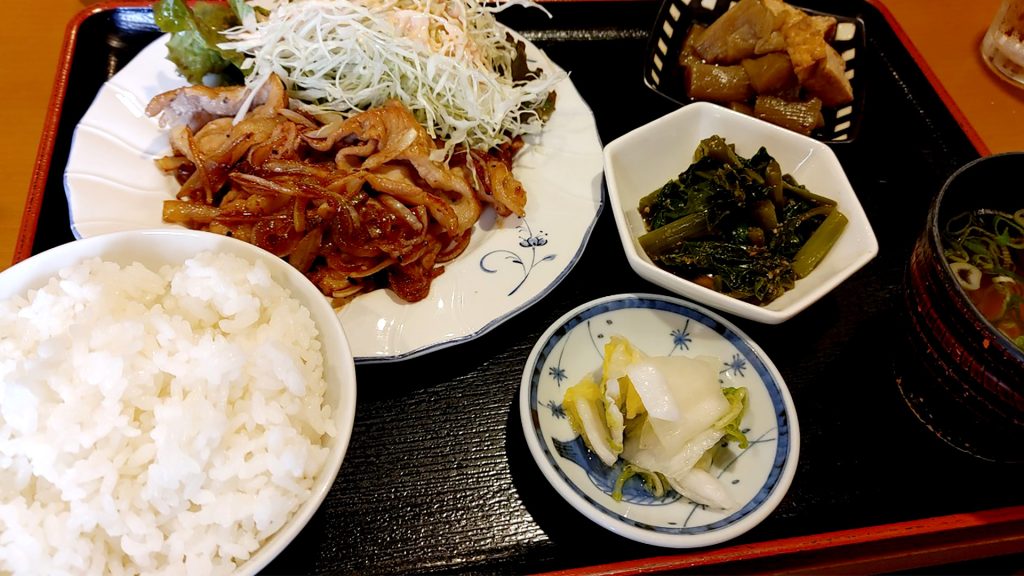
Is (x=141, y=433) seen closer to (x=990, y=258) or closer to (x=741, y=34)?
(x=990, y=258)

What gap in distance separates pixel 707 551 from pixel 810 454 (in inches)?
18.4

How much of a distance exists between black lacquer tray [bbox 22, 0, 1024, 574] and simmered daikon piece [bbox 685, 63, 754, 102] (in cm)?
18

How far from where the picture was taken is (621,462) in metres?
1.64

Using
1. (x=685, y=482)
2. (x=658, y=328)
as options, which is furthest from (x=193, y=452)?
(x=658, y=328)

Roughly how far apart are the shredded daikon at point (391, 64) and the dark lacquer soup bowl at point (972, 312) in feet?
4.19

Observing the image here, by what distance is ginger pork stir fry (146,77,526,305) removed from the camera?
6.06ft

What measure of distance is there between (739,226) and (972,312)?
2.26 feet

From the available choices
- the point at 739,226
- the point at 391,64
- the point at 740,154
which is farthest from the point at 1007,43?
the point at 391,64

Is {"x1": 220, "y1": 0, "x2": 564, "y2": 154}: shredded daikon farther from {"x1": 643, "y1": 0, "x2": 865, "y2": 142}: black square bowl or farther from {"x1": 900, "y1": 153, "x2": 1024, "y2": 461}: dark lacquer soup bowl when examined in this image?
{"x1": 900, "y1": 153, "x2": 1024, "y2": 461}: dark lacquer soup bowl

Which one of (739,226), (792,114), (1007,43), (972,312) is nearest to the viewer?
(972,312)

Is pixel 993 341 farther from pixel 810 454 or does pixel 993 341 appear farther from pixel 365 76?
pixel 365 76

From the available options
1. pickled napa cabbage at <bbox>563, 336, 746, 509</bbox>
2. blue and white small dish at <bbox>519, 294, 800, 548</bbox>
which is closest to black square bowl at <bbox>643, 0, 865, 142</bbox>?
blue and white small dish at <bbox>519, 294, 800, 548</bbox>

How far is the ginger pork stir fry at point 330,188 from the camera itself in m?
1.85

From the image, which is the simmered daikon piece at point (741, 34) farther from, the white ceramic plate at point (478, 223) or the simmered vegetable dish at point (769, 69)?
the white ceramic plate at point (478, 223)
